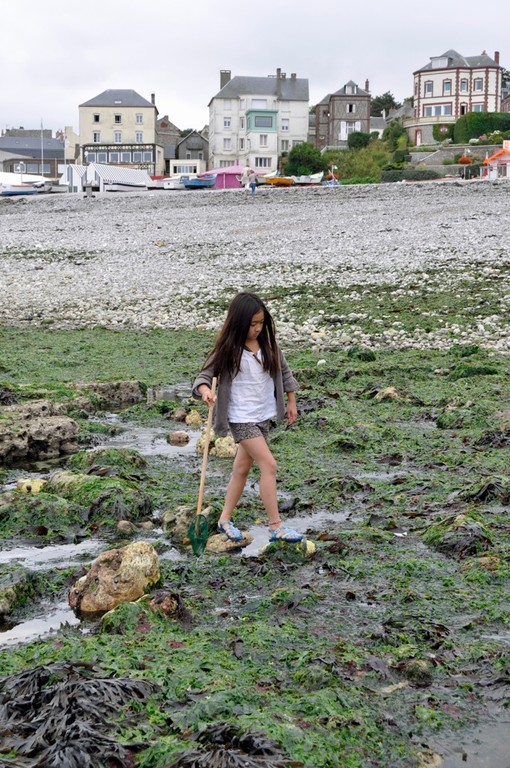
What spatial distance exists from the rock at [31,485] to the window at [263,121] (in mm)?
105146

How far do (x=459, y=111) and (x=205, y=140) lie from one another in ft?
107

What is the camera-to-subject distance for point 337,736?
3711mm

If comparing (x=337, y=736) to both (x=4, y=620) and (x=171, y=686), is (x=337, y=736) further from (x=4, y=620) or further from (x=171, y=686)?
(x=4, y=620)

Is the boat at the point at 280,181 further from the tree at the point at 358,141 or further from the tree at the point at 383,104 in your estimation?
the tree at the point at 383,104

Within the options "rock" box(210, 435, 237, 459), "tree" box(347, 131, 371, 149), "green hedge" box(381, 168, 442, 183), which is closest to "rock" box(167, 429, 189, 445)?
"rock" box(210, 435, 237, 459)

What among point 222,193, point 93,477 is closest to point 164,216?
point 222,193

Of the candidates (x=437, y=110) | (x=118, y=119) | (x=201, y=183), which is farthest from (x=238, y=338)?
(x=118, y=119)

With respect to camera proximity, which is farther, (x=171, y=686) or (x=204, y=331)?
(x=204, y=331)

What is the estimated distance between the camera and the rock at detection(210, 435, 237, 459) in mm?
8805

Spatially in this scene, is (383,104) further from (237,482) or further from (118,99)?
(237,482)

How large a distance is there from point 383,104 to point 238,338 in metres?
146

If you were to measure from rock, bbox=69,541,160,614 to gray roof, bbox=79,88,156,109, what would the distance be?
374 feet

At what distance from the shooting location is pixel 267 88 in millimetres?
113188

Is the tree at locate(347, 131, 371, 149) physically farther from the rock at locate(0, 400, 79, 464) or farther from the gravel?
the rock at locate(0, 400, 79, 464)
